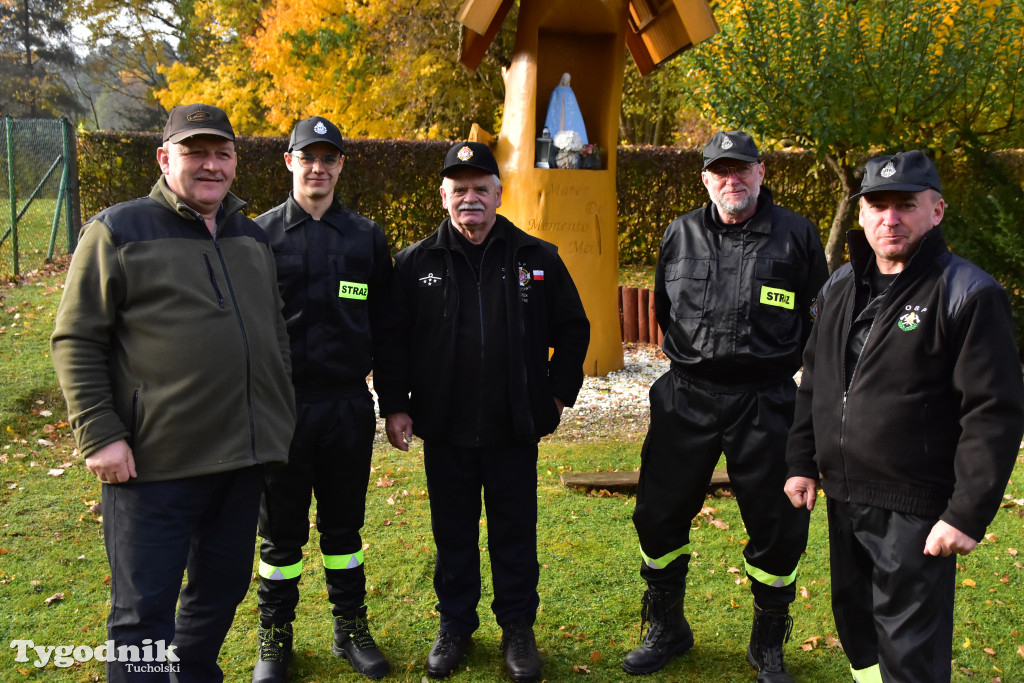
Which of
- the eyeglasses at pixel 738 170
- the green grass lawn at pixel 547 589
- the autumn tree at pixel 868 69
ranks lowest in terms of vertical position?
the green grass lawn at pixel 547 589

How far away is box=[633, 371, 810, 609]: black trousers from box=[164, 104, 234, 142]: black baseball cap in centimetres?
221

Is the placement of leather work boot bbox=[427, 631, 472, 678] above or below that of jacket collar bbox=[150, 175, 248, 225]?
below

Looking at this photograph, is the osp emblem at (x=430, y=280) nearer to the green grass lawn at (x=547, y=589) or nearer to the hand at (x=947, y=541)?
the green grass lawn at (x=547, y=589)

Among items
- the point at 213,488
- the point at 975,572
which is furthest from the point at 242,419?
the point at 975,572

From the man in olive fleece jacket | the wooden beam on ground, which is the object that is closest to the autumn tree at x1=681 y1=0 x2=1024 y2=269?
the wooden beam on ground

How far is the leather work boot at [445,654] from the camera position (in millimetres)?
3650

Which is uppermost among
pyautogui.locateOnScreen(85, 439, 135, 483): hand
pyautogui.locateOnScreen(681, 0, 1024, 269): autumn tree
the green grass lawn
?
pyautogui.locateOnScreen(681, 0, 1024, 269): autumn tree

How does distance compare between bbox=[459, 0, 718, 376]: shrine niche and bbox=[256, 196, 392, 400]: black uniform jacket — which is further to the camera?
bbox=[459, 0, 718, 376]: shrine niche

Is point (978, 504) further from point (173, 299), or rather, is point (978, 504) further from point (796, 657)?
point (173, 299)

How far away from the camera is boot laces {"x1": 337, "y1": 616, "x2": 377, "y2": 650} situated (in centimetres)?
376

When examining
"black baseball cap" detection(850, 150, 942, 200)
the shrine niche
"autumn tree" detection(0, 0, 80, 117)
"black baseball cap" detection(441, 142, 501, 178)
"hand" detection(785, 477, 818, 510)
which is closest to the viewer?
"black baseball cap" detection(850, 150, 942, 200)

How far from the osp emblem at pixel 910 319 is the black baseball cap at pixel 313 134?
2.36m

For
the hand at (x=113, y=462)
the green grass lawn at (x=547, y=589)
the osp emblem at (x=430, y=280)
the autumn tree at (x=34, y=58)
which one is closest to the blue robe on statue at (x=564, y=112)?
the green grass lawn at (x=547, y=589)

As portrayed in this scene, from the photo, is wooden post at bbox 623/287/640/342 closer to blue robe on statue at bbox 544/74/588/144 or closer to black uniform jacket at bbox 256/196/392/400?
blue robe on statue at bbox 544/74/588/144
